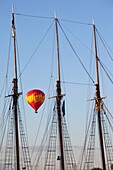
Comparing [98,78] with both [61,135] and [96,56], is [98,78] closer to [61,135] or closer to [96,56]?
[96,56]

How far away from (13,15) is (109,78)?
47.9ft

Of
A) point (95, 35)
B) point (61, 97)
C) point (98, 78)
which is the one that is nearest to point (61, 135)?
point (61, 97)

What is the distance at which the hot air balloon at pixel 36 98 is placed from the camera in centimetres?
6881

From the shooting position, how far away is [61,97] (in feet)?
218

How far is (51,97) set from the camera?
219ft

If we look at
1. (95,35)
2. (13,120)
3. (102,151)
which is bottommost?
(102,151)

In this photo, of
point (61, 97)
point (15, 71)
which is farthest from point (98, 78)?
point (15, 71)

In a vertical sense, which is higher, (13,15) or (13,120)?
(13,15)

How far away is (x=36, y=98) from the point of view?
226ft

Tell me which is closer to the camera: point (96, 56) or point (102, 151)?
point (102, 151)

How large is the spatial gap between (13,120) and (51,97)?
5.58 m

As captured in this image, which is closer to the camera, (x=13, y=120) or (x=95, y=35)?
(x=13, y=120)

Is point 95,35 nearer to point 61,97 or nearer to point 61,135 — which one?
point 61,97

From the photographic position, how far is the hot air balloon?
6881cm
